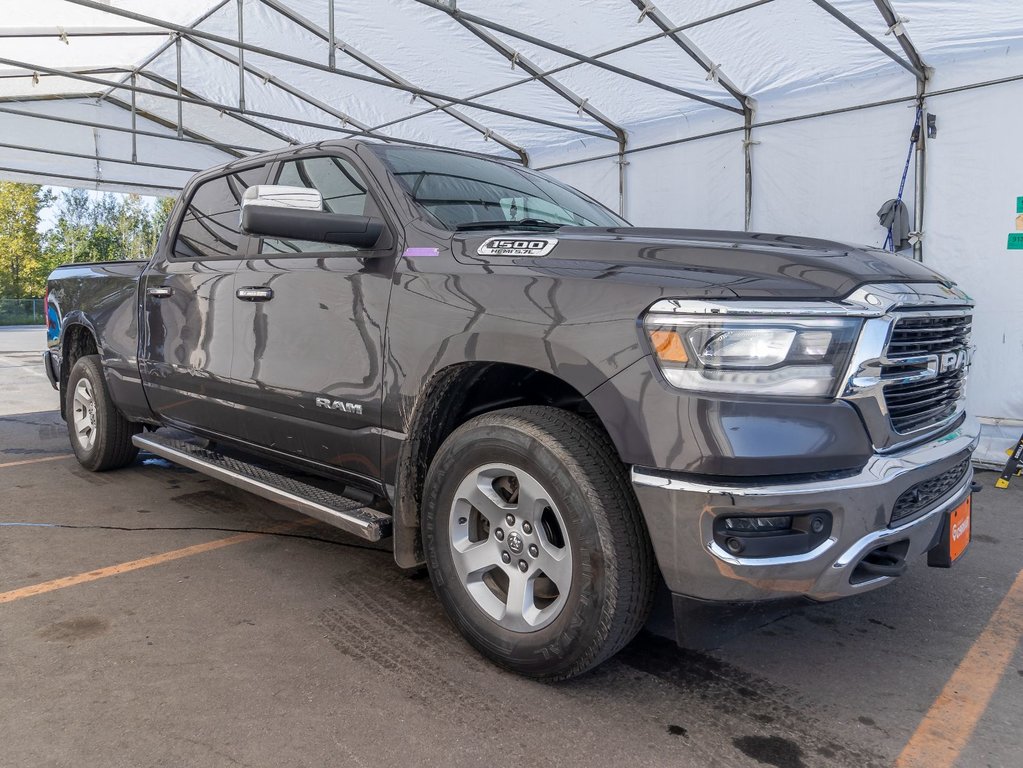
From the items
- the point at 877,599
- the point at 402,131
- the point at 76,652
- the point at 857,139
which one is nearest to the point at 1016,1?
the point at 857,139

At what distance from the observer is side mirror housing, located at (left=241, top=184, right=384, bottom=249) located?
263cm

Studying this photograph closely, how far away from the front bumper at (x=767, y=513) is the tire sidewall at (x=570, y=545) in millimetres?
202

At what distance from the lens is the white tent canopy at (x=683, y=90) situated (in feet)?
21.1

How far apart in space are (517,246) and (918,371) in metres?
1.29

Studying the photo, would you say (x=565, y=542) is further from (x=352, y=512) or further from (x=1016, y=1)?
(x=1016, y=1)

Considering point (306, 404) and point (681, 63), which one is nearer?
point (306, 404)

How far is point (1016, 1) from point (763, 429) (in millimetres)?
5770

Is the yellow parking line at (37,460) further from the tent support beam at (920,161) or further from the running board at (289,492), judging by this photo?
the tent support beam at (920,161)

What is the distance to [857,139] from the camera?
7.45 m

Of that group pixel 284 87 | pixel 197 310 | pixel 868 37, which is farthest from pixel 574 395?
pixel 284 87

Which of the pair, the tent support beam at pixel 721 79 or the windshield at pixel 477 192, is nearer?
the windshield at pixel 477 192

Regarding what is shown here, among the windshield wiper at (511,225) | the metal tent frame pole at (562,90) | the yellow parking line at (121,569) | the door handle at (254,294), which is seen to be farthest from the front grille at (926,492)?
the metal tent frame pole at (562,90)

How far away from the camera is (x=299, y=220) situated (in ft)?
8.66

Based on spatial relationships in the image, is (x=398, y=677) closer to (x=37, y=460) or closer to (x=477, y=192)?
(x=477, y=192)
